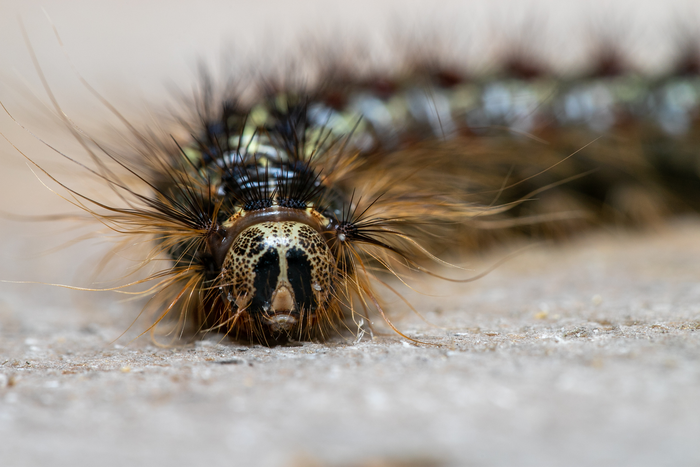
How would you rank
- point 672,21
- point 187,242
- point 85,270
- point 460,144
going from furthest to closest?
1. point 672,21
2. point 85,270
3. point 460,144
4. point 187,242

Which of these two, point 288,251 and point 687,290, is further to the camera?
point 687,290

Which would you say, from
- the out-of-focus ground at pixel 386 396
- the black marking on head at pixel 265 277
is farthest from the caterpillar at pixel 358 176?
the out-of-focus ground at pixel 386 396

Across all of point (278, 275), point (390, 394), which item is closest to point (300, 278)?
point (278, 275)

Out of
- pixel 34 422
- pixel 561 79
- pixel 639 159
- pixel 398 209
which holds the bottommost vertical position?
pixel 34 422

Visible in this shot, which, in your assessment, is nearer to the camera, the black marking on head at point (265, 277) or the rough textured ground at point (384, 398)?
the rough textured ground at point (384, 398)

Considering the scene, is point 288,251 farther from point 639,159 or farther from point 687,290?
point 639,159

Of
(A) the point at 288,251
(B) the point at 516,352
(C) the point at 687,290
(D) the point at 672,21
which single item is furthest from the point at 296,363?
(D) the point at 672,21

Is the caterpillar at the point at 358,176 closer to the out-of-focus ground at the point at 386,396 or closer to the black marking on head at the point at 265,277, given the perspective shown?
the black marking on head at the point at 265,277

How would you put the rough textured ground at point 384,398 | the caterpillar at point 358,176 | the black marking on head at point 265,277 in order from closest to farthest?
the rough textured ground at point 384,398
the black marking on head at point 265,277
the caterpillar at point 358,176

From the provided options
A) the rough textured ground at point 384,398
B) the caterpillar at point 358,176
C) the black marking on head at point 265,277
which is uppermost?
the caterpillar at point 358,176
